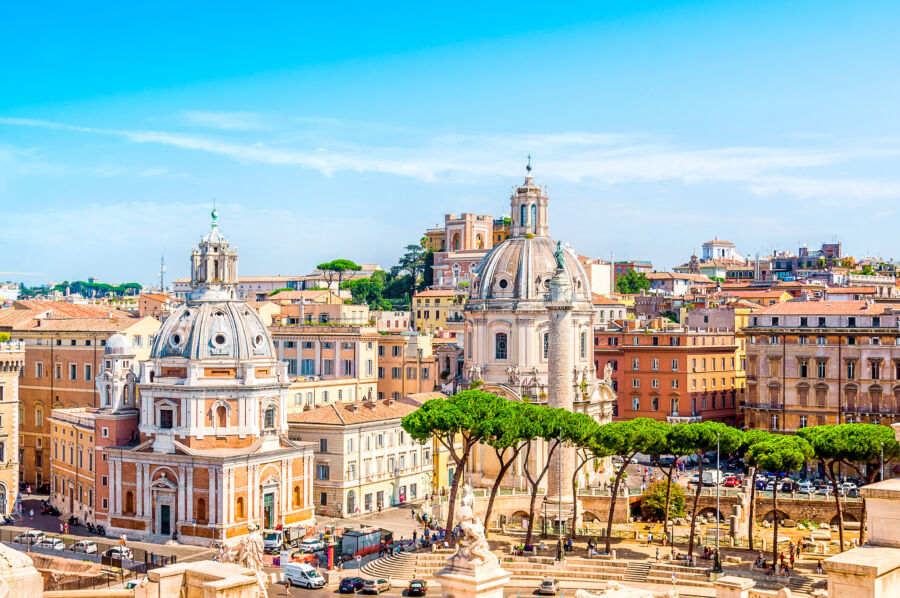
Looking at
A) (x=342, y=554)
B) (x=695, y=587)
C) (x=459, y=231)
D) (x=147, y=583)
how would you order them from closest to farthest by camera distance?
(x=147, y=583), (x=695, y=587), (x=342, y=554), (x=459, y=231)

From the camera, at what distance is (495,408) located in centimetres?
5750

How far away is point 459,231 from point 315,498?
80.5 metres

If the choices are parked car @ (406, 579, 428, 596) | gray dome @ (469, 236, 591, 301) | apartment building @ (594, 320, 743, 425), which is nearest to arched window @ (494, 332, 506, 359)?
gray dome @ (469, 236, 591, 301)

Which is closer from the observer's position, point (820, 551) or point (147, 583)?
point (147, 583)

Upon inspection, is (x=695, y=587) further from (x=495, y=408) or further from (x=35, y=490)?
(x=35, y=490)

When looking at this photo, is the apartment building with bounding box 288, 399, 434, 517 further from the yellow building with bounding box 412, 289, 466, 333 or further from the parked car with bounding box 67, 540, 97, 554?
the yellow building with bounding box 412, 289, 466, 333

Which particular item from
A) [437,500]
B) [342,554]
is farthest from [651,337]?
[342,554]

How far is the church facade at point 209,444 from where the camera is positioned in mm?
57156

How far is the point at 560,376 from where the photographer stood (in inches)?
2388

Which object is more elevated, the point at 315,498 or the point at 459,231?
the point at 459,231

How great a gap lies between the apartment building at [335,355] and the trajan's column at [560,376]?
68.3 ft

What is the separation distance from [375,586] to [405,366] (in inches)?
1462

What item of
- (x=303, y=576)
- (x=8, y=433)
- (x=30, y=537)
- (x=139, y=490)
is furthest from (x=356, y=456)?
(x=8, y=433)

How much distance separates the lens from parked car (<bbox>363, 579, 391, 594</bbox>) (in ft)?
152
